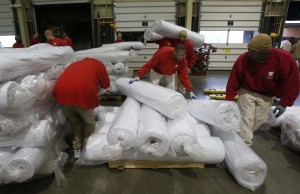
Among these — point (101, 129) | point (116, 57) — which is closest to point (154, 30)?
point (116, 57)

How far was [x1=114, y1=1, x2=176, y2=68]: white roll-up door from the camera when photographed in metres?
8.26

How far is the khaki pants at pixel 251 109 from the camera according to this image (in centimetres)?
280

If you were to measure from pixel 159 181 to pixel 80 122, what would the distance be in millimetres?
1254

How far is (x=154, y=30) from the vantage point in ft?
16.0

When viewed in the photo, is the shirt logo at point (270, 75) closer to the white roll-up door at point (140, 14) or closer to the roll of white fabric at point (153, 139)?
the roll of white fabric at point (153, 139)

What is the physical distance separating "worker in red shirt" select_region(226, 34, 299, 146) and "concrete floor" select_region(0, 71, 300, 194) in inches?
23.9

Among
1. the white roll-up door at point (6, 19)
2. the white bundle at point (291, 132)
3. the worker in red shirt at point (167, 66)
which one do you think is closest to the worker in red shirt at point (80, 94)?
the worker in red shirt at point (167, 66)

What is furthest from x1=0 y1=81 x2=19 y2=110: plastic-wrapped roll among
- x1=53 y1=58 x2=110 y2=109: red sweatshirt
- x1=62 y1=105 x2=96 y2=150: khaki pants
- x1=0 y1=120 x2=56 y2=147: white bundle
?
x1=62 y1=105 x2=96 y2=150: khaki pants

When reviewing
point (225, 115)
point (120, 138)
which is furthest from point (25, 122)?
point (225, 115)

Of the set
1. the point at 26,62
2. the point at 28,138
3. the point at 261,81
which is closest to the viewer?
the point at 28,138

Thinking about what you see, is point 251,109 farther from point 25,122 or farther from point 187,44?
point 25,122

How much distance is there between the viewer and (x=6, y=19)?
866cm

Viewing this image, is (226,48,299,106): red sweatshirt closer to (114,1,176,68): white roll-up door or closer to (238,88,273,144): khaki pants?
(238,88,273,144): khaki pants

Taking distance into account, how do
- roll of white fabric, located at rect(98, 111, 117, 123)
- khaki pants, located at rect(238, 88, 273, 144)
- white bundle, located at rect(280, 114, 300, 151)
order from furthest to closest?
roll of white fabric, located at rect(98, 111, 117, 123)
white bundle, located at rect(280, 114, 300, 151)
khaki pants, located at rect(238, 88, 273, 144)
